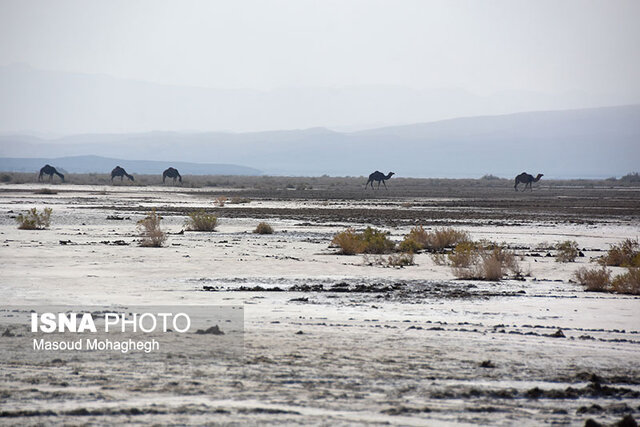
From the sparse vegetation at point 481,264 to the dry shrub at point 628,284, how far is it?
2.22 meters

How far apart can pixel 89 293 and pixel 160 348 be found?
435 centimetres

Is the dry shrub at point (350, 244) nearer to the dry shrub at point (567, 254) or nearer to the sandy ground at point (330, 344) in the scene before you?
the sandy ground at point (330, 344)

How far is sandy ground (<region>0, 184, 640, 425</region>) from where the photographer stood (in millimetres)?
7312

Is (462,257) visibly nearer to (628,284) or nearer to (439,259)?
(439,259)

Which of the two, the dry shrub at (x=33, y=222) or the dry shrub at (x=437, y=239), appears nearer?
the dry shrub at (x=437, y=239)

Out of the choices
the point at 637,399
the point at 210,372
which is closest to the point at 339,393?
the point at 210,372

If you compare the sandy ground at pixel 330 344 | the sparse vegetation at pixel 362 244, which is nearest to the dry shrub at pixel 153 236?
the sandy ground at pixel 330 344

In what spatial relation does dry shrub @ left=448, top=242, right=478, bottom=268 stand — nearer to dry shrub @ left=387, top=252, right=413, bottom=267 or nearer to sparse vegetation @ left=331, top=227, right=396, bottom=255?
dry shrub @ left=387, top=252, right=413, bottom=267

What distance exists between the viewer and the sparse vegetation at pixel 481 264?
54.0ft

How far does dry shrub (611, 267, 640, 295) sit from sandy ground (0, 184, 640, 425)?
0.56 m

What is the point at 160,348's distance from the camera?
9.46 meters

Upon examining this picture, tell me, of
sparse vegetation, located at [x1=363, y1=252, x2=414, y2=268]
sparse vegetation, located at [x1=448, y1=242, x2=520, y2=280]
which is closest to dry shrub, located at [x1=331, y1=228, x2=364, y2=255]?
sparse vegetation, located at [x1=363, y1=252, x2=414, y2=268]

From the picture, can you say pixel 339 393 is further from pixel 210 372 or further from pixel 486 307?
pixel 486 307

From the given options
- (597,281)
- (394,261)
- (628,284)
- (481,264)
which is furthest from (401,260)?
(628,284)
